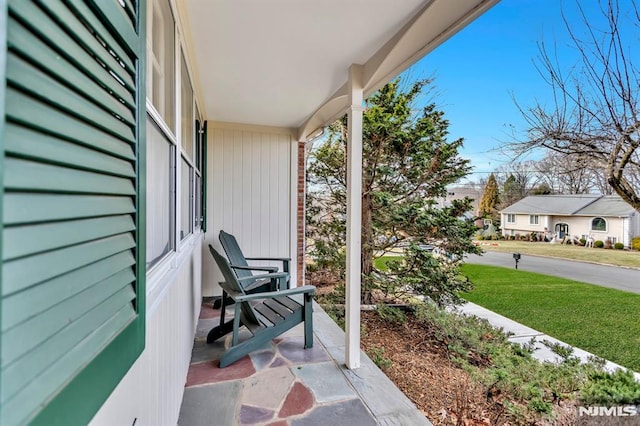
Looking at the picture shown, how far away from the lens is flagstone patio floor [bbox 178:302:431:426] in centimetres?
206

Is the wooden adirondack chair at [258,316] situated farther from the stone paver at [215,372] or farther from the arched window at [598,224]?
the arched window at [598,224]

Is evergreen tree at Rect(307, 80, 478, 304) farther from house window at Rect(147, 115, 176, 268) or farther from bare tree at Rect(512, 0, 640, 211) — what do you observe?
house window at Rect(147, 115, 176, 268)

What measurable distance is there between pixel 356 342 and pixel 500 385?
4.47 feet

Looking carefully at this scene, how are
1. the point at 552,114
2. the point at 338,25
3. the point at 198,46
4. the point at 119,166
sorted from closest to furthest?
the point at 119,166 → the point at 338,25 → the point at 198,46 → the point at 552,114

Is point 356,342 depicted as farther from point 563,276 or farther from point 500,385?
point 563,276

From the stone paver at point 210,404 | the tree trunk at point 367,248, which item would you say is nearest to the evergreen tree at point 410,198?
the tree trunk at point 367,248

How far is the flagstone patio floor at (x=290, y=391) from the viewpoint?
206 centimetres

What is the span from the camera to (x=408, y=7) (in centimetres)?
190

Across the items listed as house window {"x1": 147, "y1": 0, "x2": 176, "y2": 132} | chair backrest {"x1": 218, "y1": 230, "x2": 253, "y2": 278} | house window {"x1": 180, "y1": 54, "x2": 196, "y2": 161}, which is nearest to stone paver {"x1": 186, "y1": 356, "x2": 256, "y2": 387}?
chair backrest {"x1": 218, "y1": 230, "x2": 253, "y2": 278}

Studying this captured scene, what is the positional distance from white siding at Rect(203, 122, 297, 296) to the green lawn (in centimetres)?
392

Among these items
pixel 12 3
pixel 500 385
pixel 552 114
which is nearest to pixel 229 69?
pixel 12 3

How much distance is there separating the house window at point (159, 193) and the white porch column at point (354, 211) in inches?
56.0
